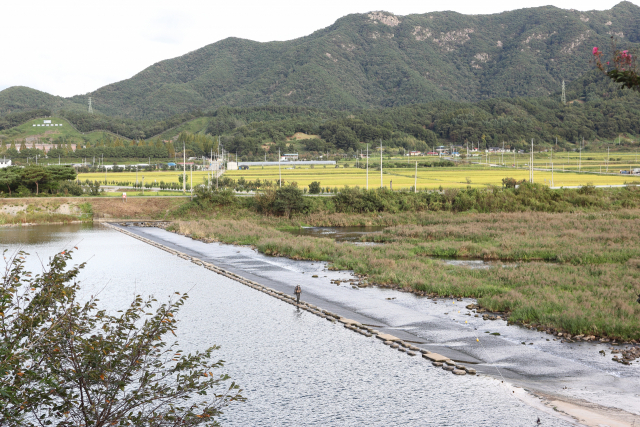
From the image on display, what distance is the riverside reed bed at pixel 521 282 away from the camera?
22.5 m

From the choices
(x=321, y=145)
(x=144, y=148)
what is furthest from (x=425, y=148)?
(x=144, y=148)

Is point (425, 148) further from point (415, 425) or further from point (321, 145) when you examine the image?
point (415, 425)

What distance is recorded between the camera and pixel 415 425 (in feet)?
48.4

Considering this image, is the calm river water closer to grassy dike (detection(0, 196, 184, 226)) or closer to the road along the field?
grassy dike (detection(0, 196, 184, 226))

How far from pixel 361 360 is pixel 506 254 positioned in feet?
78.6

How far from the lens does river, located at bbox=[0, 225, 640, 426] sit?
1551 centimetres

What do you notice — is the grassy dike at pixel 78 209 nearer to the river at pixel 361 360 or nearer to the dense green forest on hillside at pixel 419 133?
the river at pixel 361 360

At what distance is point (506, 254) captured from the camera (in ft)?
133

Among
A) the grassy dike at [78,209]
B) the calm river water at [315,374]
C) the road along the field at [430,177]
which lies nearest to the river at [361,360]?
the calm river water at [315,374]

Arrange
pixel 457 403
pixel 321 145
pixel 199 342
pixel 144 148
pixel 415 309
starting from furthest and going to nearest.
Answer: pixel 321 145 → pixel 144 148 → pixel 415 309 → pixel 199 342 → pixel 457 403

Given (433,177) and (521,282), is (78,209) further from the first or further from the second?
(433,177)

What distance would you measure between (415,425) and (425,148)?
172 metres

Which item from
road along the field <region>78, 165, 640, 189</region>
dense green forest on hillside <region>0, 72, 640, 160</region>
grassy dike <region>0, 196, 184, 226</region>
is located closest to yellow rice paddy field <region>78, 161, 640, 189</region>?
road along the field <region>78, 165, 640, 189</region>

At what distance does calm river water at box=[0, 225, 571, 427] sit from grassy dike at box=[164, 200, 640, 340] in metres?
7.19
